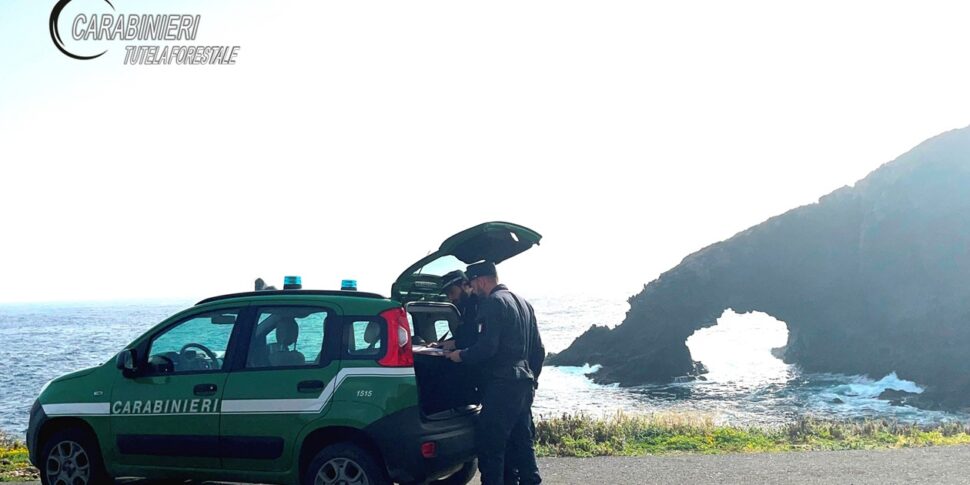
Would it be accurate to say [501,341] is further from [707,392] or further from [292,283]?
[707,392]

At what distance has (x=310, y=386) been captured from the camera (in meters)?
5.89

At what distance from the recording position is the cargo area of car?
620cm

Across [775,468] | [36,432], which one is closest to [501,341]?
[775,468]

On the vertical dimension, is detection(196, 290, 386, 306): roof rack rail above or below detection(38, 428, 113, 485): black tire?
above

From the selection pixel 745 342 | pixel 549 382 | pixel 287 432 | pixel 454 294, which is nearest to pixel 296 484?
pixel 287 432

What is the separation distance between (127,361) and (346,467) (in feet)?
7.37

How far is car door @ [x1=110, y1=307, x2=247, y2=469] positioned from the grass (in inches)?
180

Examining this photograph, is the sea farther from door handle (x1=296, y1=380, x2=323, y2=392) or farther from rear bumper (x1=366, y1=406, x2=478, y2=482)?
door handle (x1=296, y1=380, x2=323, y2=392)

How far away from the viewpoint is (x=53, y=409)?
6.79 m

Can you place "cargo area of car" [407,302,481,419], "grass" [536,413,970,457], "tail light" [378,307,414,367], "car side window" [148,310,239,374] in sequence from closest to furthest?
"tail light" [378,307,414,367] → "cargo area of car" [407,302,481,419] → "car side window" [148,310,239,374] → "grass" [536,413,970,457]

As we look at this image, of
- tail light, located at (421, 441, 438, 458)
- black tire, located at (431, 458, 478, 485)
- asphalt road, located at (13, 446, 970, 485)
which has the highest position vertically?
tail light, located at (421, 441, 438, 458)

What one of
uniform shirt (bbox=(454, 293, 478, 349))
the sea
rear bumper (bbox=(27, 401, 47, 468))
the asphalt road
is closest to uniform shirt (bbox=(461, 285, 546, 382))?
uniform shirt (bbox=(454, 293, 478, 349))

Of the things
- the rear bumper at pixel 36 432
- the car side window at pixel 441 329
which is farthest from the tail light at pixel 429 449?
the rear bumper at pixel 36 432

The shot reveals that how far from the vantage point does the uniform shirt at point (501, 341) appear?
249 inches
